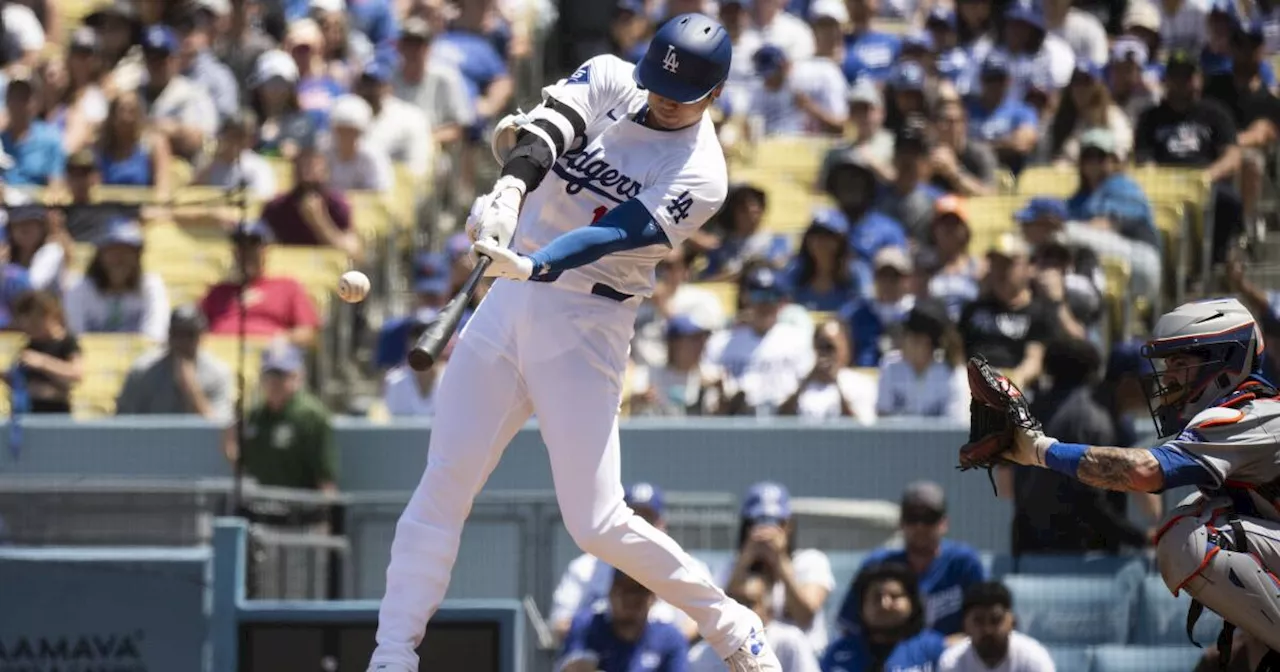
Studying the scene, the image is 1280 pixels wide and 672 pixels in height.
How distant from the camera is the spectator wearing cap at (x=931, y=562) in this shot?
9.74 metres

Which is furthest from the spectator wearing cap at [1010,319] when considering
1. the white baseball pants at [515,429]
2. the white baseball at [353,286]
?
the white baseball at [353,286]

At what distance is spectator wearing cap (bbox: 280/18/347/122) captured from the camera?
14.7 metres

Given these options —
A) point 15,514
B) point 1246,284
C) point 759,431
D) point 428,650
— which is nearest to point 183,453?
point 15,514

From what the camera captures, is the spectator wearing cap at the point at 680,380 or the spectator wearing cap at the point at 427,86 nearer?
the spectator wearing cap at the point at 680,380

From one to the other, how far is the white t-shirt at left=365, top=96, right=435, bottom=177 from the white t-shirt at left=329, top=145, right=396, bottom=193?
252 millimetres

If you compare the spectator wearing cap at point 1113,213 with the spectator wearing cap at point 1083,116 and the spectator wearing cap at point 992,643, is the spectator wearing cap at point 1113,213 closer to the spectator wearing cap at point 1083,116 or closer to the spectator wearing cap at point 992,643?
the spectator wearing cap at point 1083,116

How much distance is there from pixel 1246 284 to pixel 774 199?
2.94 m

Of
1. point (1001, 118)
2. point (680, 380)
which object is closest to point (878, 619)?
point (680, 380)

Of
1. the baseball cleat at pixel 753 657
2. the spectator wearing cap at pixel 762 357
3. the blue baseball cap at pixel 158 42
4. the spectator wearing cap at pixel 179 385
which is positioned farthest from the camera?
the blue baseball cap at pixel 158 42

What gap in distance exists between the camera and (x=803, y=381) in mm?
11617

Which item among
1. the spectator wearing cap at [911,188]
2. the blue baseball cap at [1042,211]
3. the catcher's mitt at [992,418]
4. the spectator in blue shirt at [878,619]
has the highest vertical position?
the spectator wearing cap at [911,188]

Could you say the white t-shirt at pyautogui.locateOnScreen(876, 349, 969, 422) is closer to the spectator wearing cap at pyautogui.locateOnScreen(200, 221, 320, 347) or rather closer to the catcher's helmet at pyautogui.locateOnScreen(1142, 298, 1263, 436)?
the spectator wearing cap at pyautogui.locateOnScreen(200, 221, 320, 347)

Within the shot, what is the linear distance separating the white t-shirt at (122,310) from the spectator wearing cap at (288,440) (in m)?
1.43

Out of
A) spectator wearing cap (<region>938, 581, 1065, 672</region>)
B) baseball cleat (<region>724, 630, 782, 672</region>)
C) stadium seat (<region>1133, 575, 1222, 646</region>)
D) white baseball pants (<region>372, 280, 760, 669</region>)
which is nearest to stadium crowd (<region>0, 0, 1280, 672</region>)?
spectator wearing cap (<region>938, 581, 1065, 672</region>)
